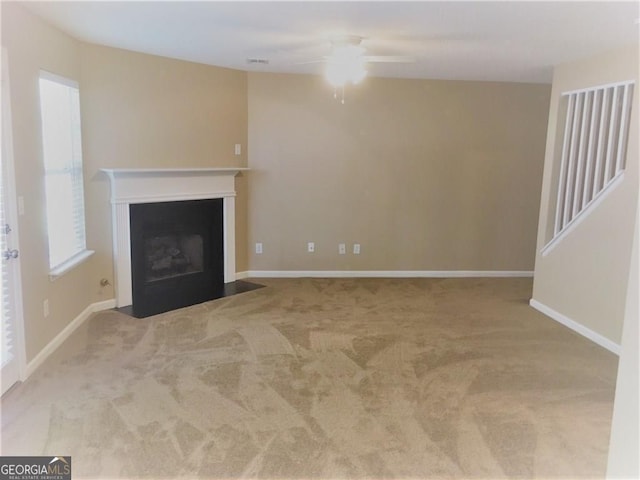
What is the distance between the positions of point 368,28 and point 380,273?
3.33m

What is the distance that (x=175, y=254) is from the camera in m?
5.31

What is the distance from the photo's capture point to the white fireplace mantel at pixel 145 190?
456cm

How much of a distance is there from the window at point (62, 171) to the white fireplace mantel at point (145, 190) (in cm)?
31

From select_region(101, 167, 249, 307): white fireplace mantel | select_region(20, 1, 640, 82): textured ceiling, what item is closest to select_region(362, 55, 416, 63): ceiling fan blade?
select_region(20, 1, 640, 82): textured ceiling

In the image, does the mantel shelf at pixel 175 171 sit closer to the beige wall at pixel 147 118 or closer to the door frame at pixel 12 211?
the beige wall at pixel 147 118

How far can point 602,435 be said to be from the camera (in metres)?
2.66

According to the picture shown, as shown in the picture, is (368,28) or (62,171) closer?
(368,28)

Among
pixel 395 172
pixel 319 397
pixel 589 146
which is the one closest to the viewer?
pixel 319 397

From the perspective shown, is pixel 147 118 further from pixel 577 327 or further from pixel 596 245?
pixel 577 327

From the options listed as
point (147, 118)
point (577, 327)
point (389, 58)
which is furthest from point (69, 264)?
point (577, 327)

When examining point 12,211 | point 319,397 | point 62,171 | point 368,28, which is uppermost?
point 368,28

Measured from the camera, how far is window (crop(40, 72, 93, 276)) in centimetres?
371

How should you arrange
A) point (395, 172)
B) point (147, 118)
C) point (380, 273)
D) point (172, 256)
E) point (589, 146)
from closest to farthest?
point (589, 146) → point (147, 118) → point (172, 256) → point (395, 172) → point (380, 273)

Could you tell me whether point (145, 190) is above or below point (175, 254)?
above
